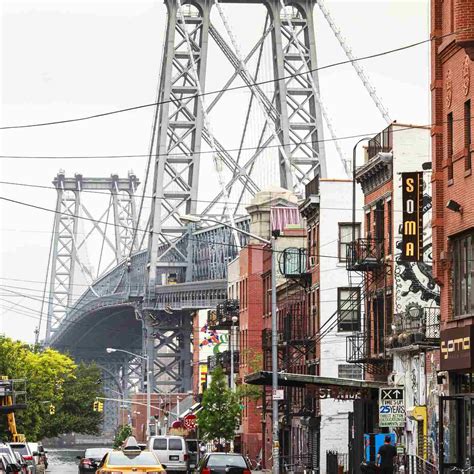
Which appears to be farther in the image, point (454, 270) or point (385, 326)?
point (385, 326)

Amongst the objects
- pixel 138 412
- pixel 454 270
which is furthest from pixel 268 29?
pixel 454 270

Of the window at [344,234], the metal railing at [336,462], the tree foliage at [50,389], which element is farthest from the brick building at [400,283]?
the tree foliage at [50,389]

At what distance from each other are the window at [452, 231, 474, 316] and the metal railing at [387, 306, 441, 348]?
6747 millimetres

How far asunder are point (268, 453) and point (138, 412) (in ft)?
219

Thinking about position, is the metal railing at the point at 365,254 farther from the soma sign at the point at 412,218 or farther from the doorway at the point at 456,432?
the doorway at the point at 456,432

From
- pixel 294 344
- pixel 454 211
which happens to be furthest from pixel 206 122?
pixel 454 211

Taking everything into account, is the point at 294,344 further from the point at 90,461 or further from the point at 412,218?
the point at 412,218

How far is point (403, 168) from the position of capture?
189 ft

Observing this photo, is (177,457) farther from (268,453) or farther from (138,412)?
(138,412)

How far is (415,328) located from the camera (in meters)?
51.1

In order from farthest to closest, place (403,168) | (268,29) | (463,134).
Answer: (268,29) < (403,168) < (463,134)

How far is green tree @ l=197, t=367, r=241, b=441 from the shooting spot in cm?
9244

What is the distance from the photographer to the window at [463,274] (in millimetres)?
40031

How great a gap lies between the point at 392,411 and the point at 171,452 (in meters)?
21.2
